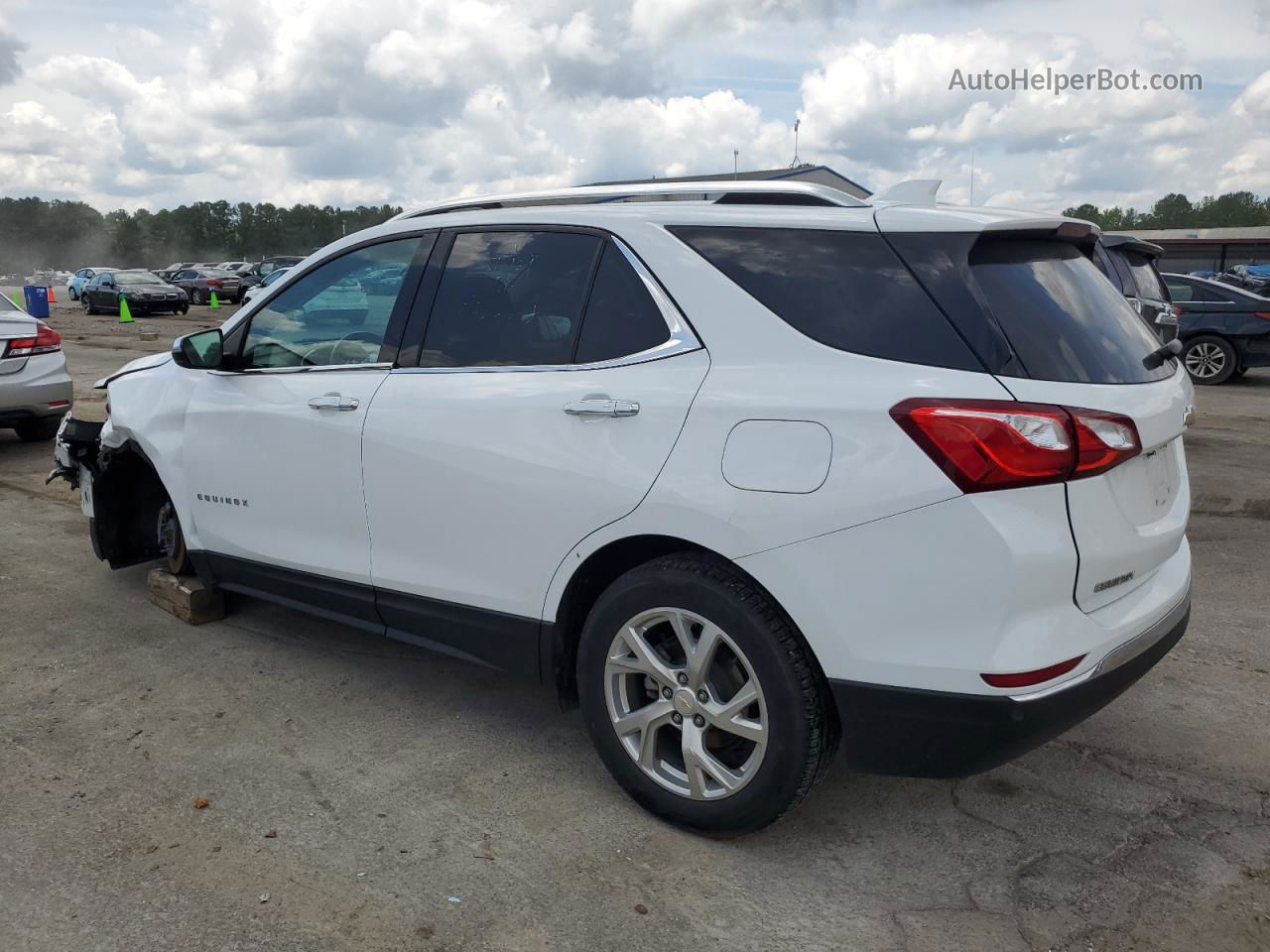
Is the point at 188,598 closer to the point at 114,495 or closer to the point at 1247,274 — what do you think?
the point at 114,495

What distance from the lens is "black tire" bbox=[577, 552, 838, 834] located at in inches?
109

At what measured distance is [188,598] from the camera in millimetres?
4855

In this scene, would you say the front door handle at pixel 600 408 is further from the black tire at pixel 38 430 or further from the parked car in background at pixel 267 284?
the black tire at pixel 38 430

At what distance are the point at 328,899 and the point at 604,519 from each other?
1252 millimetres

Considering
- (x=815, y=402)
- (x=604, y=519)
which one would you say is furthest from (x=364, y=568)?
(x=815, y=402)

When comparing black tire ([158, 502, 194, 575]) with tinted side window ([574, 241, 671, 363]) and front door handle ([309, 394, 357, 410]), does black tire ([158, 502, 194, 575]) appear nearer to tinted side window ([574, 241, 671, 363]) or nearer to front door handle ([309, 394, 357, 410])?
front door handle ([309, 394, 357, 410])

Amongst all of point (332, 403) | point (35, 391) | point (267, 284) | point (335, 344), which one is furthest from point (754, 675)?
point (35, 391)

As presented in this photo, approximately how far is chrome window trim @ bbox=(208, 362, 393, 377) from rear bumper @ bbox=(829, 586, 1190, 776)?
2.03 m

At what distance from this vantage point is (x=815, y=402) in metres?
2.71

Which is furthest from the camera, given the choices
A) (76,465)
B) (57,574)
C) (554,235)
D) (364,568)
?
(57,574)

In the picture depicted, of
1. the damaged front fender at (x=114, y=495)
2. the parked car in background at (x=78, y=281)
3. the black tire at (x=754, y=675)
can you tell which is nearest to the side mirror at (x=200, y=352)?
the damaged front fender at (x=114, y=495)

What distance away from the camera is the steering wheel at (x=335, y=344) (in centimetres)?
388

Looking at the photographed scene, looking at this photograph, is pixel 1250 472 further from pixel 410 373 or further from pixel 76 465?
pixel 76 465

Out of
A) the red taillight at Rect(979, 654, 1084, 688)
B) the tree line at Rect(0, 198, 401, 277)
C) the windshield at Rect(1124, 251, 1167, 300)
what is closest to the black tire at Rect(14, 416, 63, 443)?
the red taillight at Rect(979, 654, 1084, 688)
